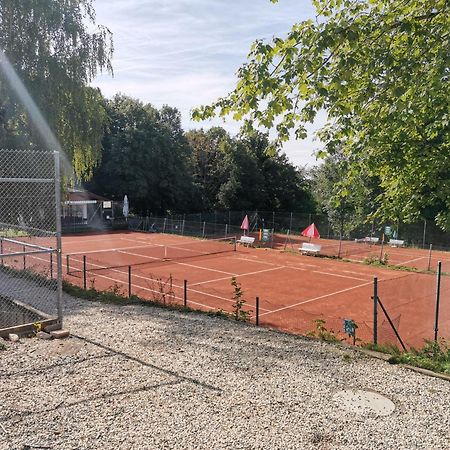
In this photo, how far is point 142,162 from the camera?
47969 millimetres

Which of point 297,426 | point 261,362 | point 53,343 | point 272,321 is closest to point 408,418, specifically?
point 297,426

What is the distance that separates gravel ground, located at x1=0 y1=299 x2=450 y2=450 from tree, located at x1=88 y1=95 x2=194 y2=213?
133ft

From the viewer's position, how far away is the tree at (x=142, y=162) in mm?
47375

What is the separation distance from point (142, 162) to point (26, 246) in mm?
36224

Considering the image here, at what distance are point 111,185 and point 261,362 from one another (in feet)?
143

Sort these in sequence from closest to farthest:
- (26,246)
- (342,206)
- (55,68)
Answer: (26,246), (55,68), (342,206)

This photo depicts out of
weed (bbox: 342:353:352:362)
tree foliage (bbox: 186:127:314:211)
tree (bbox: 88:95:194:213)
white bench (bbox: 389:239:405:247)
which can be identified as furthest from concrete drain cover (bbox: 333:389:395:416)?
tree foliage (bbox: 186:127:314:211)

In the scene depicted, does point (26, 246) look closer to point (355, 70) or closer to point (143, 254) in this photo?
point (355, 70)

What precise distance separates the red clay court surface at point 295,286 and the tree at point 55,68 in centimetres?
595

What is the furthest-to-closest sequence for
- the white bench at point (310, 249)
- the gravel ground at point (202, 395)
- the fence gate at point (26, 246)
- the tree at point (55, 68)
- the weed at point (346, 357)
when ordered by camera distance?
the white bench at point (310, 249) < the tree at point (55, 68) < the fence gate at point (26, 246) < the weed at point (346, 357) < the gravel ground at point (202, 395)

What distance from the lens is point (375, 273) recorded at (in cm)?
2422

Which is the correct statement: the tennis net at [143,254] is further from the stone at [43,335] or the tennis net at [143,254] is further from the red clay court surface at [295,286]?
the stone at [43,335]

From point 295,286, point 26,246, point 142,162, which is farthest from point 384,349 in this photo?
point 142,162

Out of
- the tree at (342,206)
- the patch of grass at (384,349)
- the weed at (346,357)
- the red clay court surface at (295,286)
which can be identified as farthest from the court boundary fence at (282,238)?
the weed at (346,357)
